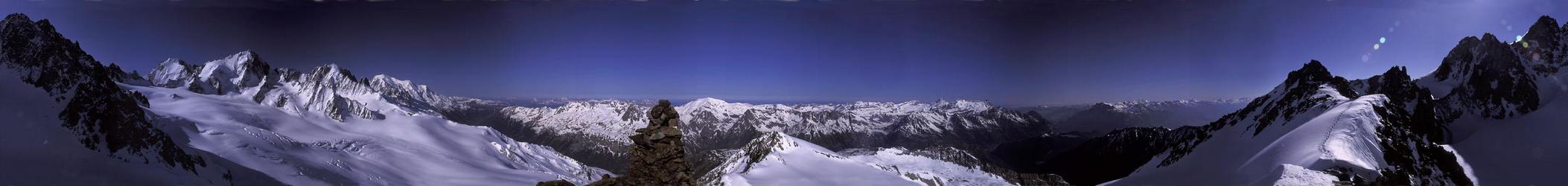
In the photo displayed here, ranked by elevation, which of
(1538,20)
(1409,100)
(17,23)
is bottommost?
(1409,100)

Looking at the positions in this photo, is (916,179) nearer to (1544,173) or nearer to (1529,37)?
(1544,173)

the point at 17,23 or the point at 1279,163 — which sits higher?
the point at 17,23

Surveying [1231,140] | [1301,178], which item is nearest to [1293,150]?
[1301,178]

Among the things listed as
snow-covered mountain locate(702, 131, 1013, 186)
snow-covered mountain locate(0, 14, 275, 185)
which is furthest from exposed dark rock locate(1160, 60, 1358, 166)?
snow-covered mountain locate(0, 14, 275, 185)

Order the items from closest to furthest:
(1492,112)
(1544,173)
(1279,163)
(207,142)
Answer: (1279,163) → (1544,173) → (1492,112) → (207,142)

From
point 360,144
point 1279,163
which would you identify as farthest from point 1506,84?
point 360,144

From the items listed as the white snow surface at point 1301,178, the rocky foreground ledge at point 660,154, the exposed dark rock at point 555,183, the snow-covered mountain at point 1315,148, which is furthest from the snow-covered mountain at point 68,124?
the snow-covered mountain at point 1315,148

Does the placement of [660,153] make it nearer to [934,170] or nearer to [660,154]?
[660,154]
